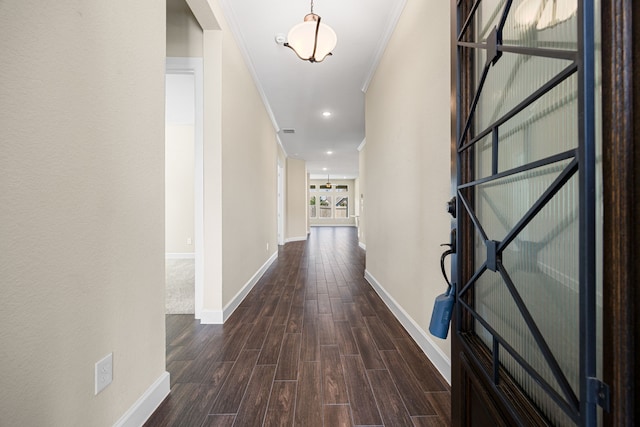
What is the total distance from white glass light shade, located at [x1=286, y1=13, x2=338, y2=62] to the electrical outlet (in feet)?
7.96

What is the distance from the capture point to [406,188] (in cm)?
230

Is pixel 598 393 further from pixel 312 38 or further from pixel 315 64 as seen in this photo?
pixel 315 64

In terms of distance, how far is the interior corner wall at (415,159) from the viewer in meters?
1.69

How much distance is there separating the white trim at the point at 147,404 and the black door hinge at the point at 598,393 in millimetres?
1600

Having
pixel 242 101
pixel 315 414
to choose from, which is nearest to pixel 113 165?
pixel 315 414

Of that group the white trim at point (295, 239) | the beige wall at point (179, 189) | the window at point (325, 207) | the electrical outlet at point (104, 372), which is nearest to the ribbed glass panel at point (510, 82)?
the electrical outlet at point (104, 372)

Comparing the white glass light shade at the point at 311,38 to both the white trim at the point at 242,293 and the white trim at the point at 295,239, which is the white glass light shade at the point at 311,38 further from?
the white trim at the point at 295,239

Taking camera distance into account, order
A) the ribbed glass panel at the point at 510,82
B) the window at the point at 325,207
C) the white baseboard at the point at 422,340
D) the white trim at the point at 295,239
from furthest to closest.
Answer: the window at the point at 325,207
the white trim at the point at 295,239
the white baseboard at the point at 422,340
the ribbed glass panel at the point at 510,82

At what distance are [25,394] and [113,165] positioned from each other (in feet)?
2.64

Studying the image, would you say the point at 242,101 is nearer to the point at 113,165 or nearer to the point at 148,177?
the point at 148,177

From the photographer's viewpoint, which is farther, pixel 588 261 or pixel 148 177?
pixel 148 177

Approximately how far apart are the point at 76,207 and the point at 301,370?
148cm

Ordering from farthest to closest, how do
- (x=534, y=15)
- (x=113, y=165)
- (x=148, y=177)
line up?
(x=148, y=177) → (x=113, y=165) → (x=534, y=15)

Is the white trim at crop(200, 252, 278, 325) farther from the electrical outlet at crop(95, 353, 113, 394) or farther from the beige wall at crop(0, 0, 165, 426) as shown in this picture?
the electrical outlet at crop(95, 353, 113, 394)
